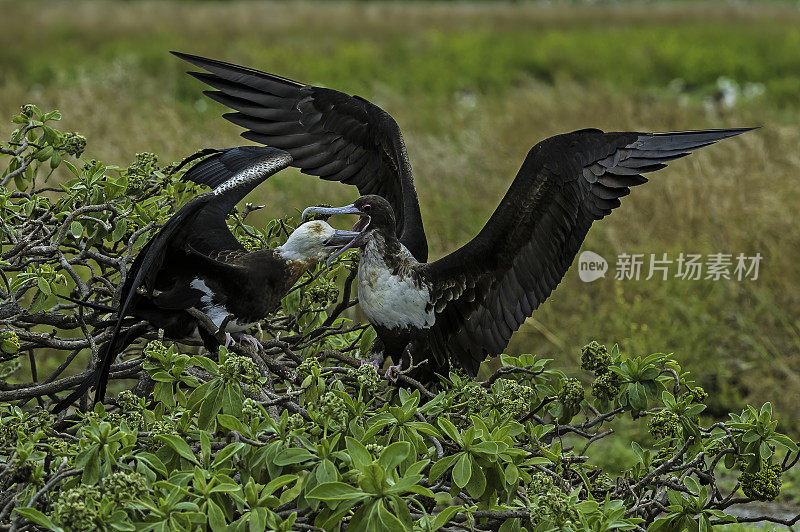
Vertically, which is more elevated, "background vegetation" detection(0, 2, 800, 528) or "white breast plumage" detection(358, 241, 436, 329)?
"background vegetation" detection(0, 2, 800, 528)

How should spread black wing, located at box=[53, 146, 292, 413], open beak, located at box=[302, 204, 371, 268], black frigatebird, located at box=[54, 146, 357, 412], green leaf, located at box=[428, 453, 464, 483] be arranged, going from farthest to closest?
open beak, located at box=[302, 204, 371, 268] → black frigatebird, located at box=[54, 146, 357, 412] → spread black wing, located at box=[53, 146, 292, 413] → green leaf, located at box=[428, 453, 464, 483]

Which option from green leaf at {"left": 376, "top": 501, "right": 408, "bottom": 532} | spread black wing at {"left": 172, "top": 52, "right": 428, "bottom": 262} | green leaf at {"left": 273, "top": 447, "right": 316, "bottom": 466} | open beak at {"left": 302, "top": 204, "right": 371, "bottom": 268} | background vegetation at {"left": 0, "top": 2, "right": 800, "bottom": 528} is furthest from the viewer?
background vegetation at {"left": 0, "top": 2, "right": 800, "bottom": 528}

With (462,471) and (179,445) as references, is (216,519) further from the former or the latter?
(462,471)

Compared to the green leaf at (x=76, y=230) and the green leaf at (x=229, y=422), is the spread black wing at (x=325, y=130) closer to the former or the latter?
the green leaf at (x=76, y=230)

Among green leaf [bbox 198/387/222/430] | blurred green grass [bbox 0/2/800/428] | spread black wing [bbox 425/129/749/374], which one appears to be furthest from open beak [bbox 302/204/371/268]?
blurred green grass [bbox 0/2/800/428]

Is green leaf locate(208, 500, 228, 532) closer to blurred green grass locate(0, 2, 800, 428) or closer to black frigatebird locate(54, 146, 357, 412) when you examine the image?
black frigatebird locate(54, 146, 357, 412)

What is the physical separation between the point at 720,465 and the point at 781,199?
6.90 ft

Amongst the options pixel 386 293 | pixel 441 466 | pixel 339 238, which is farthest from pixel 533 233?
pixel 441 466

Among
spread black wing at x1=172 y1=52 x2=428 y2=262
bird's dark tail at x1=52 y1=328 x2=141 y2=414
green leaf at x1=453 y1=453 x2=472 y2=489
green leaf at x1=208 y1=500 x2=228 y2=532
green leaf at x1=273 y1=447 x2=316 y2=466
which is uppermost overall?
spread black wing at x1=172 y1=52 x2=428 y2=262

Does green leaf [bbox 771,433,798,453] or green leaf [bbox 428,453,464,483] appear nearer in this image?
green leaf [bbox 428,453,464,483]

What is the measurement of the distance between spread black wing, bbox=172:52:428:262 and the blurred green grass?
2417 millimetres

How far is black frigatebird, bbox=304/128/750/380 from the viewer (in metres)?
2.72

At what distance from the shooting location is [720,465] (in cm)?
477

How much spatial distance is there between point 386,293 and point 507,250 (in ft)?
1.22
